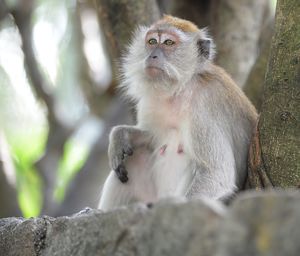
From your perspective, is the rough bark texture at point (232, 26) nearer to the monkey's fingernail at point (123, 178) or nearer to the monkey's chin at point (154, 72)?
the monkey's chin at point (154, 72)

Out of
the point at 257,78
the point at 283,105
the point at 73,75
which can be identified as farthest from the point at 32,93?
the point at 283,105

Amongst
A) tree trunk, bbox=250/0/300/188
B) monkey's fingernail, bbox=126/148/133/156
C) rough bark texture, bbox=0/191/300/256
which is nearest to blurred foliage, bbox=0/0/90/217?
monkey's fingernail, bbox=126/148/133/156

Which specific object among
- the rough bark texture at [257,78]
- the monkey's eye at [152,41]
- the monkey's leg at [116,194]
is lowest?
the monkey's leg at [116,194]

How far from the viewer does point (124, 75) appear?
6.51m

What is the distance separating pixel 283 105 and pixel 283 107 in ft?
0.04

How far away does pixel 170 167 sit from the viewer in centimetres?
567

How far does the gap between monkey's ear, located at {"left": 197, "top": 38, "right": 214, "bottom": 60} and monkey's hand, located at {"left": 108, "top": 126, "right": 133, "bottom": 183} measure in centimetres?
96

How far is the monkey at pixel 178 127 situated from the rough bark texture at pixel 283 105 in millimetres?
630

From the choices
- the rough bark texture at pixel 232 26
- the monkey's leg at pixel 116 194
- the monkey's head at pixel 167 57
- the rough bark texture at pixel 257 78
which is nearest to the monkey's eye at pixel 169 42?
the monkey's head at pixel 167 57

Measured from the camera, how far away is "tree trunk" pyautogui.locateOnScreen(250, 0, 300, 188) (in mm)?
4586

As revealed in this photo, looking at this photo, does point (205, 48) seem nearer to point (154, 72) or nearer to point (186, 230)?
point (154, 72)

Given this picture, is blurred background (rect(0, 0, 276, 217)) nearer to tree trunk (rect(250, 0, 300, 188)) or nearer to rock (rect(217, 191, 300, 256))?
tree trunk (rect(250, 0, 300, 188))

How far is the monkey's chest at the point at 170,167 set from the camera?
555 cm

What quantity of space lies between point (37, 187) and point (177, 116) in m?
5.16
